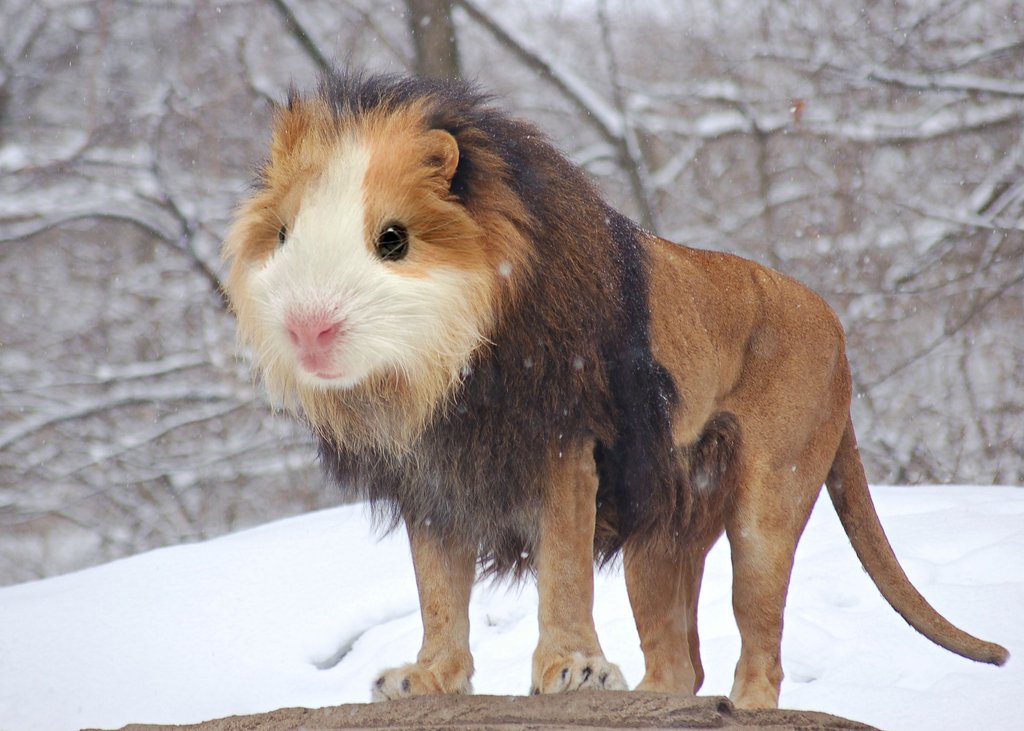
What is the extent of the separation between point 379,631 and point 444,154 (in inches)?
110

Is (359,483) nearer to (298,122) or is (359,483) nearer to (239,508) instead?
(298,122)

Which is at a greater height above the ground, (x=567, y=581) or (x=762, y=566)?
(x=567, y=581)

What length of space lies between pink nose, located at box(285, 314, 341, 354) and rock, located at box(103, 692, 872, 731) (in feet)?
2.63

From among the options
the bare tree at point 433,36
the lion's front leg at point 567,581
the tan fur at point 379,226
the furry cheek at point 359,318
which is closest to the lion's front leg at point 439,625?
the lion's front leg at point 567,581

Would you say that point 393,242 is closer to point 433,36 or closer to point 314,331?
point 314,331

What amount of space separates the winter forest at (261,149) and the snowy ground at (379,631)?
15.7 ft

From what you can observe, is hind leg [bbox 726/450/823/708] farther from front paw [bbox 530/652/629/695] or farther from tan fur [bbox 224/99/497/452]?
tan fur [bbox 224/99/497/452]

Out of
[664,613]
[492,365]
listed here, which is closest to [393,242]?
[492,365]

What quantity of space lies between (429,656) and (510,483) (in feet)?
1.65

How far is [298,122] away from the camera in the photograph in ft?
A: 8.90

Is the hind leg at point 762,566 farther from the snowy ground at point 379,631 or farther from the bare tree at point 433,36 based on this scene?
the bare tree at point 433,36

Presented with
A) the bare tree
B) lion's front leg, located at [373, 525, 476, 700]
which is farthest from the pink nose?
the bare tree

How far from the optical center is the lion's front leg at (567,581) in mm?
2658

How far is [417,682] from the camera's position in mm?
2826
